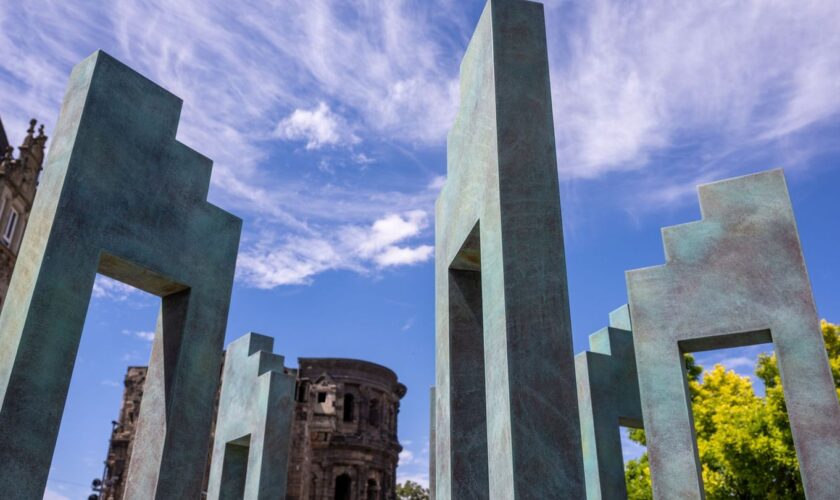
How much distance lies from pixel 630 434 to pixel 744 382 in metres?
4.43

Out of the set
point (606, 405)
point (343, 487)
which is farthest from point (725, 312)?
point (343, 487)

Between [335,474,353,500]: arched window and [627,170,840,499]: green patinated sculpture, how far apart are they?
33395mm

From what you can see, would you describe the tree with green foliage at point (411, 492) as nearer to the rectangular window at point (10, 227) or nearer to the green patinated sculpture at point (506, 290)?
the rectangular window at point (10, 227)

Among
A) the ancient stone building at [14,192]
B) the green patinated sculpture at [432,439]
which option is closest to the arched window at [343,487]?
the ancient stone building at [14,192]

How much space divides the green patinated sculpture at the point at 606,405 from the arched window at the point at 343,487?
30857 millimetres

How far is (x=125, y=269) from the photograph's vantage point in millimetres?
8148

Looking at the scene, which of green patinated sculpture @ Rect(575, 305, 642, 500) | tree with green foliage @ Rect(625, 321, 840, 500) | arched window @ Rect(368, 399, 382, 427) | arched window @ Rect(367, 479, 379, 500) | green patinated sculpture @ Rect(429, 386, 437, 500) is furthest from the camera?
arched window @ Rect(368, 399, 382, 427)

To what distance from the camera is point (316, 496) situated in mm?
39062

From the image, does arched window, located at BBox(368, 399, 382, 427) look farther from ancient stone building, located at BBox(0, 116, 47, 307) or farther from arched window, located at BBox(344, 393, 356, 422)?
ancient stone building, located at BBox(0, 116, 47, 307)

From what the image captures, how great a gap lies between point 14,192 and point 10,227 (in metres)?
1.63

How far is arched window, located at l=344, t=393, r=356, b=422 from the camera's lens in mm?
41438

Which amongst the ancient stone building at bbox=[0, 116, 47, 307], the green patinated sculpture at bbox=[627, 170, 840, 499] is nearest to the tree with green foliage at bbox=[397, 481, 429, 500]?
the ancient stone building at bbox=[0, 116, 47, 307]

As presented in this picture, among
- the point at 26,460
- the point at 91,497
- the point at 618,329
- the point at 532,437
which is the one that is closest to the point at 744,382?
the point at 618,329

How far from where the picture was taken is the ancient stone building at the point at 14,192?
30.0m
